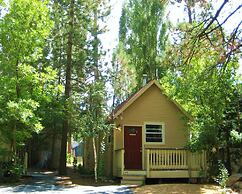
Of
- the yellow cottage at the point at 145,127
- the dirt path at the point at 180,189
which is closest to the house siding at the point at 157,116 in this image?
the yellow cottage at the point at 145,127

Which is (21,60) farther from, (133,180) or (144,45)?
(144,45)

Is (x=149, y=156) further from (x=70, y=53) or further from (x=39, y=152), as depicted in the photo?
(x=39, y=152)

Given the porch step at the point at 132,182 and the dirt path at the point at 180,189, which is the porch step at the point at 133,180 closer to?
the porch step at the point at 132,182

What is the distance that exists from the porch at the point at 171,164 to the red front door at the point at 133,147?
180cm

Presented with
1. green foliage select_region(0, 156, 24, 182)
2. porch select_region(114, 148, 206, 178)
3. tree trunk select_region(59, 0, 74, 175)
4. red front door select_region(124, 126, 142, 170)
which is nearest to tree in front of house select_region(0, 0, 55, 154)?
green foliage select_region(0, 156, 24, 182)

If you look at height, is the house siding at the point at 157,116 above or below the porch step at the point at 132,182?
above

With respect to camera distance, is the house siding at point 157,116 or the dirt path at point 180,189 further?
the house siding at point 157,116

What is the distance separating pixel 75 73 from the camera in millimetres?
22297

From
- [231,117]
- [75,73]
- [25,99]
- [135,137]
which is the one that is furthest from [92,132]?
[231,117]

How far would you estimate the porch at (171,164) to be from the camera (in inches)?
674

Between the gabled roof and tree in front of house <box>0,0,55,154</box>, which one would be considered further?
the gabled roof

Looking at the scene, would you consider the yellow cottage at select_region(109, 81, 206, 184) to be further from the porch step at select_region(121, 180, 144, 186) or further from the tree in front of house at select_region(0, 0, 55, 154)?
the tree in front of house at select_region(0, 0, 55, 154)

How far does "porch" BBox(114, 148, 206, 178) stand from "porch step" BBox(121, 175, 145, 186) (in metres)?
0.11

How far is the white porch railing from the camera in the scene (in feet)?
56.4
